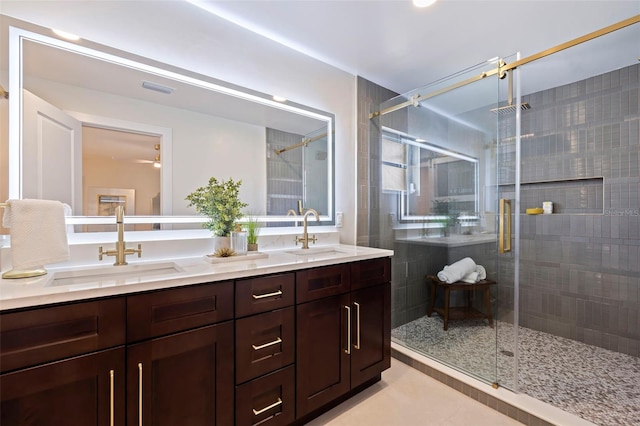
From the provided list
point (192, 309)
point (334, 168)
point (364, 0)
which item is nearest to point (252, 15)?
point (364, 0)

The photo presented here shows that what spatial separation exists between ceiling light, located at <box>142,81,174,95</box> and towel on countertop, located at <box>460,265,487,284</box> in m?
2.68

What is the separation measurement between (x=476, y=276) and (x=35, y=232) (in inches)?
114

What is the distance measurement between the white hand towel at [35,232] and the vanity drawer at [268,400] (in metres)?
0.94

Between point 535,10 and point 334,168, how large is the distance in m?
1.64

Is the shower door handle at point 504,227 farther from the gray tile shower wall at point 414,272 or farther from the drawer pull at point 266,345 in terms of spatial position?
the drawer pull at point 266,345

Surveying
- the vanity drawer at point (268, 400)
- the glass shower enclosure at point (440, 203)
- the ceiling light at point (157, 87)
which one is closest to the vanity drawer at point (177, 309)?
the vanity drawer at point (268, 400)

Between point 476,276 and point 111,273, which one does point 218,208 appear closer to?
point 111,273

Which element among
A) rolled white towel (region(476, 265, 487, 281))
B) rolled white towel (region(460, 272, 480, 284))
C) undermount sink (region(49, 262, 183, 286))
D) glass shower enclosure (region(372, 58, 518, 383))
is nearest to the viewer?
undermount sink (region(49, 262, 183, 286))

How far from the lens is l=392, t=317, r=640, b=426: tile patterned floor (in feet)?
5.54

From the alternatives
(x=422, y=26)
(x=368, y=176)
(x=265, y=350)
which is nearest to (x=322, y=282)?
(x=265, y=350)

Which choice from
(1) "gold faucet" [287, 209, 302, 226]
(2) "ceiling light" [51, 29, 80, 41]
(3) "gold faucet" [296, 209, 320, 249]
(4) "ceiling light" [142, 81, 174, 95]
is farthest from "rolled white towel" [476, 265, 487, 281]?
(2) "ceiling light" [51, 29, 80, 41]

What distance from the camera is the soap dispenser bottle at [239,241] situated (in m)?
1.62

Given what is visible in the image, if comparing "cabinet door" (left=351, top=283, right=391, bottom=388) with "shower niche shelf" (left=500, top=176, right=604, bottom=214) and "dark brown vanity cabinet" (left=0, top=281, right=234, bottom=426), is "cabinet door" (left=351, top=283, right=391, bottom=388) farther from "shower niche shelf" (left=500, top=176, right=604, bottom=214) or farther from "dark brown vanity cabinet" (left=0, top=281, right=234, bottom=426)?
"shower niche shelf" (left=500, top=176, right=604, bottom=214)

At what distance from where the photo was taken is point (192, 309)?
44.3 inches
